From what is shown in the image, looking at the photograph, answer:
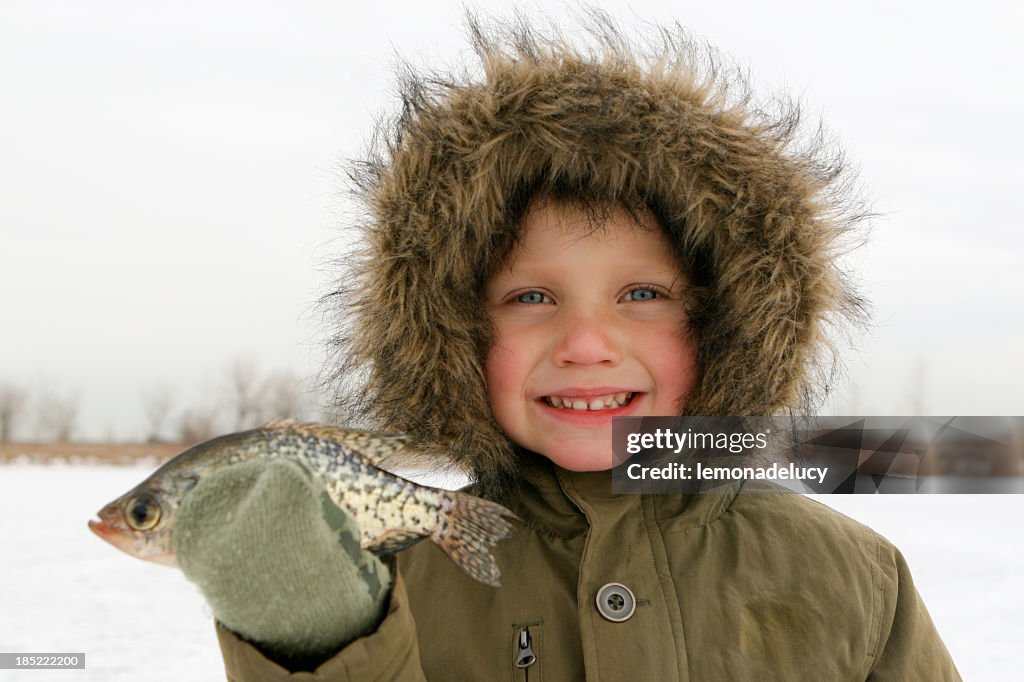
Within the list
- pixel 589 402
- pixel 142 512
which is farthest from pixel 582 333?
pixel 142 512

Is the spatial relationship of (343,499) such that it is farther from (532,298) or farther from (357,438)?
(532,298)

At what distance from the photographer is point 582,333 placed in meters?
1.95

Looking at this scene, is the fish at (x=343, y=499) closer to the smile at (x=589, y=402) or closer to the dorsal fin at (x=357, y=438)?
the dorsal fin at (x=357, y=438)

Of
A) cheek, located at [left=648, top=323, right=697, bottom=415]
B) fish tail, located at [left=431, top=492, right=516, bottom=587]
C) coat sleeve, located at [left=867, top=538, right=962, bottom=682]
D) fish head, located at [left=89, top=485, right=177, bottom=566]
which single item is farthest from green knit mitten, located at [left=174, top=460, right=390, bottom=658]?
coat sleeve, located at [left=867, top=538, right=962, bottom=682]

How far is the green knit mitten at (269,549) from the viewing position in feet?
4.78

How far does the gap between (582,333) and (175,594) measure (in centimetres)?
556

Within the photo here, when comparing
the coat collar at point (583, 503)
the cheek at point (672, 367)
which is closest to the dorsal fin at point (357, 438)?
the coat collar at point (583, 503)

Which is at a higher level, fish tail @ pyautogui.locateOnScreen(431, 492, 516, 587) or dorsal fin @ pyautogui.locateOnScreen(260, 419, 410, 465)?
dorsal fin @ pyautogui.locateOnScreen(260, 419, 410, 465)

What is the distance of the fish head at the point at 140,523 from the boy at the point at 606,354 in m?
0.66

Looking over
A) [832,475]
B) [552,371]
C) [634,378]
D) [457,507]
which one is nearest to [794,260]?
[634,378]

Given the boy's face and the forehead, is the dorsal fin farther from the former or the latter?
the forehead

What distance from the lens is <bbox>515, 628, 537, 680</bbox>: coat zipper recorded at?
1.91 m

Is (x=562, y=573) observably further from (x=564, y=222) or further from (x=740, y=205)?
(x=740, y=205)

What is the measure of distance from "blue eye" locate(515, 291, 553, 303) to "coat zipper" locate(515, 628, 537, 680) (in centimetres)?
75
